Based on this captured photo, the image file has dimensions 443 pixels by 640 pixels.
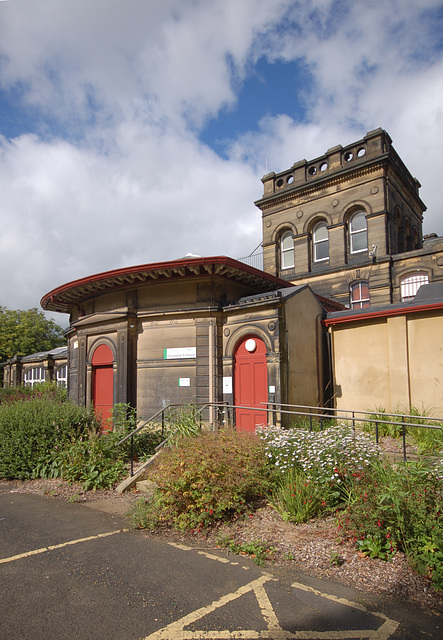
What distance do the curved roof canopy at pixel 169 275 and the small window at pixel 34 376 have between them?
46.3ft

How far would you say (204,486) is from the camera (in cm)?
582

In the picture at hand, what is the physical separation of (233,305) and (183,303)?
1486 mm

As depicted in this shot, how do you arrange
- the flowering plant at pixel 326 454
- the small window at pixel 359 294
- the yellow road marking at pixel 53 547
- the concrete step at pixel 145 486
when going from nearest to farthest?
the yellow road marking at pixel 53 547 → the flowering plant at pixel 326 454 → the concrete step at pixel 145 486 → the small window at pixel 359 294

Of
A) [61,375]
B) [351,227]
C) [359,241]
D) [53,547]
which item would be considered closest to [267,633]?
[53,547]

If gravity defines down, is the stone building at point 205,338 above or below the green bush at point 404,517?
above

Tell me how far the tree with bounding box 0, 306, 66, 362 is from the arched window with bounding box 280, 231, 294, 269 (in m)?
28.2

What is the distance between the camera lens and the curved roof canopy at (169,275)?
36.4 feet

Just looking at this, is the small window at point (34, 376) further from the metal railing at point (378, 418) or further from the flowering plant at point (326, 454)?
the flowering plant at point (326, 454)

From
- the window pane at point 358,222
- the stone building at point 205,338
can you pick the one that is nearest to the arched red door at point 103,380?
the stone building at point 205,338

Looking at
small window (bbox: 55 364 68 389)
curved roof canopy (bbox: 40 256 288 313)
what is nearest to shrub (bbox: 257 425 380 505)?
curved roof canopy (bbox: 40 256 288 313)

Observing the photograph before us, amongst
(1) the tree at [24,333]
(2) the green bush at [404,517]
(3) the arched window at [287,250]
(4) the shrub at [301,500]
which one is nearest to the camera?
(2) the green bush at [404,517]

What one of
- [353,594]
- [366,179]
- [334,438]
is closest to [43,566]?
[353,594]

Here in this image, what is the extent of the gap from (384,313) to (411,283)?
857 centimetres

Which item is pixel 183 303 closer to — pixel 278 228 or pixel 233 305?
pixel 233 305
